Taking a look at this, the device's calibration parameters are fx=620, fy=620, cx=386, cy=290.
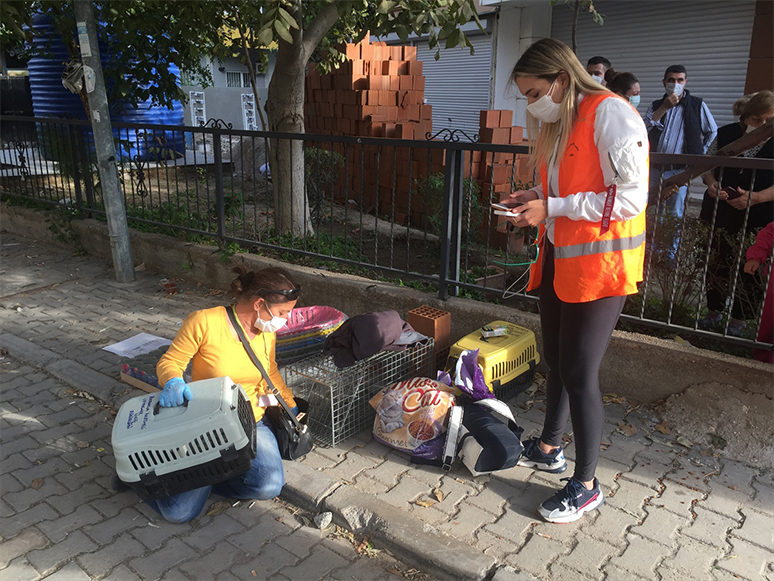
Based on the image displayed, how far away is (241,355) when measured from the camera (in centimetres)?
315

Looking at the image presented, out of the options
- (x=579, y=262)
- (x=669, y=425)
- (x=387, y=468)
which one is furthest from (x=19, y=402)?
(x=669, y=425)

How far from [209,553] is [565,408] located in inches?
72.7

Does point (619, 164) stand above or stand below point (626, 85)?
below

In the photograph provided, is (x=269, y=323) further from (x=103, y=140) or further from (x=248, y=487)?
(x=103, y=140)

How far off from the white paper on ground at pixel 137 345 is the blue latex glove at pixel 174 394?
2.10 m

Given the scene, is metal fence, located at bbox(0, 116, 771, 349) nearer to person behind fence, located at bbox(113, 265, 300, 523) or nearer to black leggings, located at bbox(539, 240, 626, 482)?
black leggings, located at bbox(539, 240, 626, 482)

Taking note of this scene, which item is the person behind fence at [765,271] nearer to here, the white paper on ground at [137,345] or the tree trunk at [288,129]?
the tree trunk at [288,129]

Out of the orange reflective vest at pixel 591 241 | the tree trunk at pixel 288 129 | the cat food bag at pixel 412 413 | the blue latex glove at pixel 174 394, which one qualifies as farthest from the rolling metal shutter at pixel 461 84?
the blue latex glove at pixel 174 394

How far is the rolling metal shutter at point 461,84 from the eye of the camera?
13781 millimetres

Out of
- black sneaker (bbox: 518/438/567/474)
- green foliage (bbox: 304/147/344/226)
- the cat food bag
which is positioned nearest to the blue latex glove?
the cat food bag

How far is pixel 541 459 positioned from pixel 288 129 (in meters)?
4.48

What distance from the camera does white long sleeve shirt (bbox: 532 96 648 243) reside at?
94.8 inches

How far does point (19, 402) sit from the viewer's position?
13.4ft

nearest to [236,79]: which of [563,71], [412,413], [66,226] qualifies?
[66,226]
